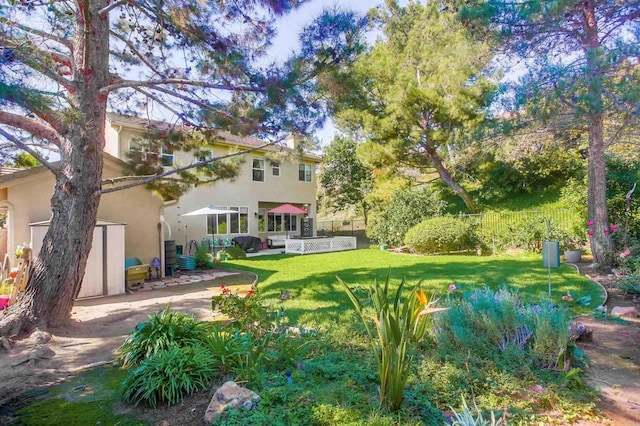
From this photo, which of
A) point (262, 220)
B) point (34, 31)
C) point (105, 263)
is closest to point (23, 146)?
point (34, 31)

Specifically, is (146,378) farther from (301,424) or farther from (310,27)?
(310,27)

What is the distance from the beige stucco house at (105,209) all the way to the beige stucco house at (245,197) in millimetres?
3136

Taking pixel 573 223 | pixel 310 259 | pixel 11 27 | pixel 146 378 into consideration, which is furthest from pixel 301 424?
pixel 573 223

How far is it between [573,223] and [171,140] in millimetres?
12521

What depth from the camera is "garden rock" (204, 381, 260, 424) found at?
8.86 ft

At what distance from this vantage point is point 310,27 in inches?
217

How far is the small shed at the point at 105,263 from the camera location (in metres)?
7.84

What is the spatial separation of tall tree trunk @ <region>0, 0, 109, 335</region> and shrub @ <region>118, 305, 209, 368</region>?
2171 mm

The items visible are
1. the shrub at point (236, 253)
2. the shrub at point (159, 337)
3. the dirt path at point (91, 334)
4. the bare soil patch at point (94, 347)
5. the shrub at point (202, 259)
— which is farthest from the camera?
the shrub at point (236, 253)

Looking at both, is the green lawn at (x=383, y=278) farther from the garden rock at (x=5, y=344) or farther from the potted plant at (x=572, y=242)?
the garden rock at (x=5, y=344)

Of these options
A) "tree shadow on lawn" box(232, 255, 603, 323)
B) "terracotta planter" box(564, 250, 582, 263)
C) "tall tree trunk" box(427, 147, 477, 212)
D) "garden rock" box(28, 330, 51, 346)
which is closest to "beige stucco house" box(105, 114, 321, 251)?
"tree shadow on lawn" box(232, 255, 603, 323)

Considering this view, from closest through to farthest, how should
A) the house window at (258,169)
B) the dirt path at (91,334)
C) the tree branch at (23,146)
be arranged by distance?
the dirt path at (91,334), the tree branch at (23,146), the house window at (258,169)

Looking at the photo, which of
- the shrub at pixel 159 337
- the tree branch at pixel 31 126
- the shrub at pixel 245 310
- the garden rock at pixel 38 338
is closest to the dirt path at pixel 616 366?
the shrub at pixel 245 310

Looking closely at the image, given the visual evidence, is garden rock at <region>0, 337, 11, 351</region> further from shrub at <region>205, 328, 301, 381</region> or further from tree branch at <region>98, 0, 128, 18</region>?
tree branch at <region>98, 0, 128, 18</region>
